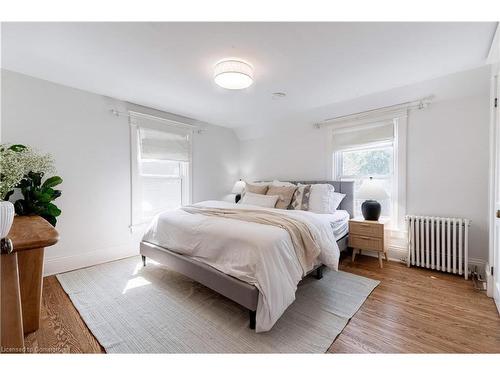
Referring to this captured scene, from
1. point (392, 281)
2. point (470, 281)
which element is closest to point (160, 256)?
point (392, 281)

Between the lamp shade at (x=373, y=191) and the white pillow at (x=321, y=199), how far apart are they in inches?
Answer: 16.3

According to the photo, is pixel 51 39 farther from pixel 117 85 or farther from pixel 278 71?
pixel 278 71

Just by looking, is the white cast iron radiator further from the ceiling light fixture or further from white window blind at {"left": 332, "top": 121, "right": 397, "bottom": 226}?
the ceiling light fixture

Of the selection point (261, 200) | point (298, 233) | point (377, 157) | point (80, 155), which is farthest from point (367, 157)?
point (80, 155)

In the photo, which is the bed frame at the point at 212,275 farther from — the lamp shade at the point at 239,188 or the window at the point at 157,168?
the lamp shade at the point at 239,188

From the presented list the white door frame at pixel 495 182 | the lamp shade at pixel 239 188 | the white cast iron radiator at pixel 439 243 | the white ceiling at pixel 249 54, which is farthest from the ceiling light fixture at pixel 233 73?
the white cast iron radiator at pixel 439 243

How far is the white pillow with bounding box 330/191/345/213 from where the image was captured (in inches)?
122

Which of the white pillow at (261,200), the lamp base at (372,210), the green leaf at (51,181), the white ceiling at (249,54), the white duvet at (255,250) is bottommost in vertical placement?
the white duvet at (255,250)

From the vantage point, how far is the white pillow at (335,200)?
10.2ft

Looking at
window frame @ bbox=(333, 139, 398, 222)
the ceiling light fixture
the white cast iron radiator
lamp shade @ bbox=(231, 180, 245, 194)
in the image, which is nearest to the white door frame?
the white cast iron radiator

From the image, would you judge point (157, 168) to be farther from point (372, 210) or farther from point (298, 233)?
point (372, 210)

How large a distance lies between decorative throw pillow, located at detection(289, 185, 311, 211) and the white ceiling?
4.36 ft

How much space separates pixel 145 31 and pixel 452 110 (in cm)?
335

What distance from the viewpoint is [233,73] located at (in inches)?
78.4
